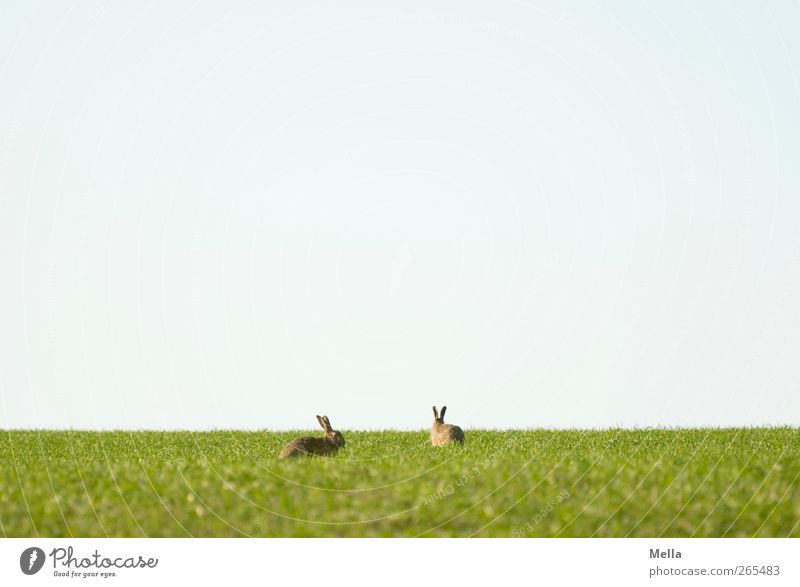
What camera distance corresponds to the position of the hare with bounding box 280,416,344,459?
2075 centimetres

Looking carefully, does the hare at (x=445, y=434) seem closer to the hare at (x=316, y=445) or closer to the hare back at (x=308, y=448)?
the hare at (x=316, y=445)

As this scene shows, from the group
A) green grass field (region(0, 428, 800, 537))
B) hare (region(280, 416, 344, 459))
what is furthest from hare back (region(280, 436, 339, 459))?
green grass field (region(0, 428, 800, 537))

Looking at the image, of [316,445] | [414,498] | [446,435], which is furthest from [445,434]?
[414,498]

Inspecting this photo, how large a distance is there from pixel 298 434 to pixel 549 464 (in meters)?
14.8

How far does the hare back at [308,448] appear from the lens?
20688mm

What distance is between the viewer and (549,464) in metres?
16.5

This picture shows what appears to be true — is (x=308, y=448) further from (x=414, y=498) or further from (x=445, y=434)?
(x=414, y=498)

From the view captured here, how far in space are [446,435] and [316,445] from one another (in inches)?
180

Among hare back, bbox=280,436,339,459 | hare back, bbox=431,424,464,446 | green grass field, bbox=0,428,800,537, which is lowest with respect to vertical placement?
green grass field, bbox=0,428,800,537

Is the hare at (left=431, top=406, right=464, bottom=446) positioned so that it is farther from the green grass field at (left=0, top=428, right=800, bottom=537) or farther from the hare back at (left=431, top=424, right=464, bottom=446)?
the green grass field at (left=0, top=428, right=800, bottom=537)
